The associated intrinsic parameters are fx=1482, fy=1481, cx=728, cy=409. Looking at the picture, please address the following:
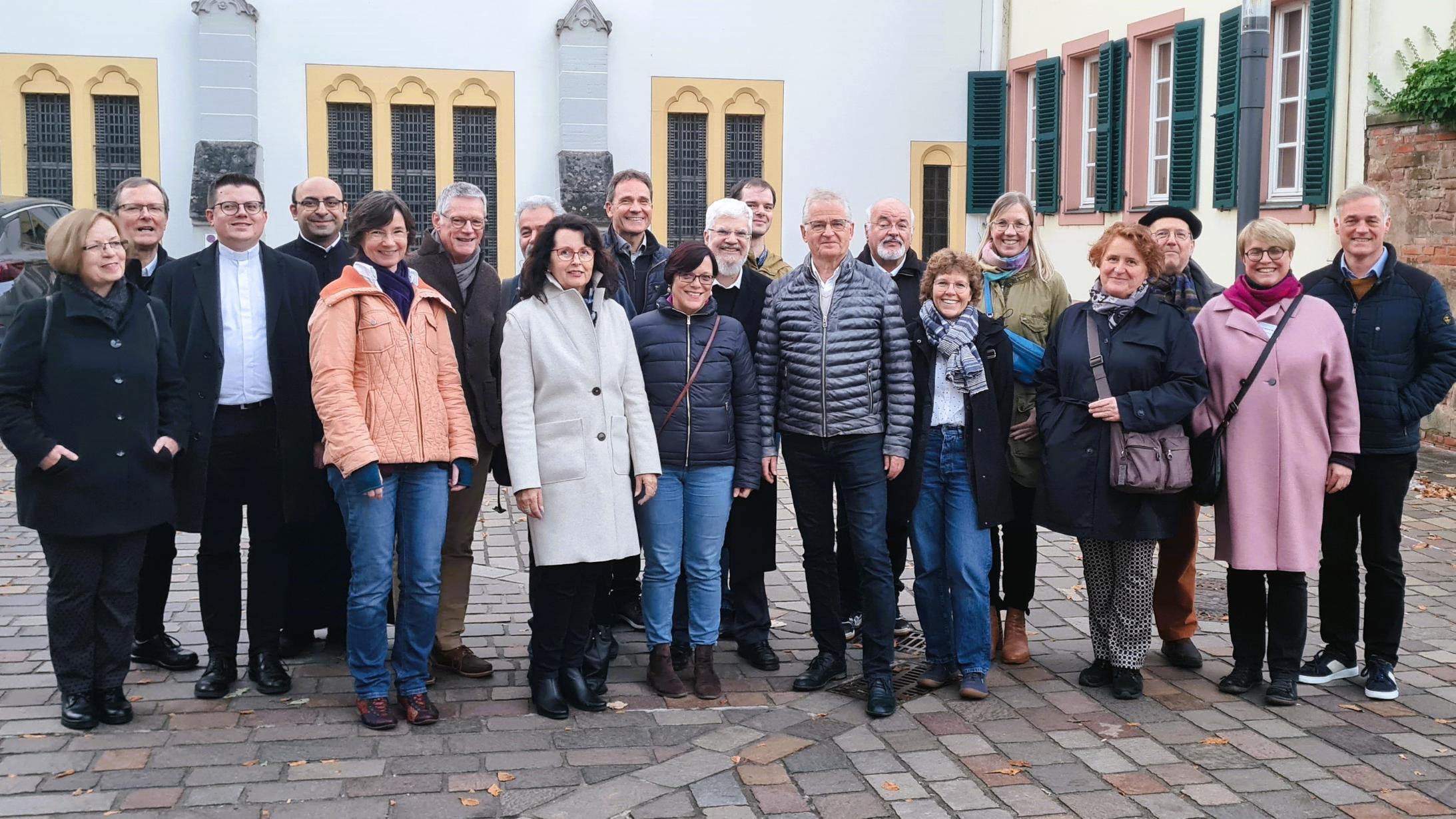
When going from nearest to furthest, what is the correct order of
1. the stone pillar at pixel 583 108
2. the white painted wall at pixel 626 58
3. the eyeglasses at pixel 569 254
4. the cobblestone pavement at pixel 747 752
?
1. the cobblestone pavement at pixel 747 752
2. the eyeglasses at pixel 569 254
3. the white painted wall at pixel 626 58
4. the stone pillar at pixel 583 108

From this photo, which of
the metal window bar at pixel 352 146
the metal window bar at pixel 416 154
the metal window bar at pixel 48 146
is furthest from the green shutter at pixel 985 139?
the metal window bar at pixel 48 146

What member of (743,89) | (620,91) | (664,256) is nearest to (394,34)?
(620,91)

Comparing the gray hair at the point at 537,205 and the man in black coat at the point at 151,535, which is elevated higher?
the gray hair at the point at 537,205

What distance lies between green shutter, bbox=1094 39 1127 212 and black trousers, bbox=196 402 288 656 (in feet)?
40.9

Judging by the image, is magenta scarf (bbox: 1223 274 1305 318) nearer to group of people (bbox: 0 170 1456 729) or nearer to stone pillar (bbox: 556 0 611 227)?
group of people (bbox: 0 170 1456 729)

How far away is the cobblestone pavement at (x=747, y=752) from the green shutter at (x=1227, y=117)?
8.55 meters

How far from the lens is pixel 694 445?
5.70 metres

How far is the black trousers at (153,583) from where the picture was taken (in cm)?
609

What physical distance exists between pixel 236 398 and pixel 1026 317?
123 inches

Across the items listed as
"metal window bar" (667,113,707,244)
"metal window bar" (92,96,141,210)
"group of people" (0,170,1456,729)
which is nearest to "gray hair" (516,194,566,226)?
"group of people" (0,170,1456,729)

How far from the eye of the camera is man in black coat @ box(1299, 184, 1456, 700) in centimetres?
573

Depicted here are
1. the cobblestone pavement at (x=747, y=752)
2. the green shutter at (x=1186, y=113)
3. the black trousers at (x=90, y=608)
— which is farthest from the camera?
the green shutter at (x=1186, y=113)

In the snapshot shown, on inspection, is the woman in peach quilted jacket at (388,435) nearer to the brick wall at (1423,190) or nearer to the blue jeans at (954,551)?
the blue jeans at (954,551)

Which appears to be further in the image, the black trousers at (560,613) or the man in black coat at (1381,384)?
the man in black coat at (1381,384)
